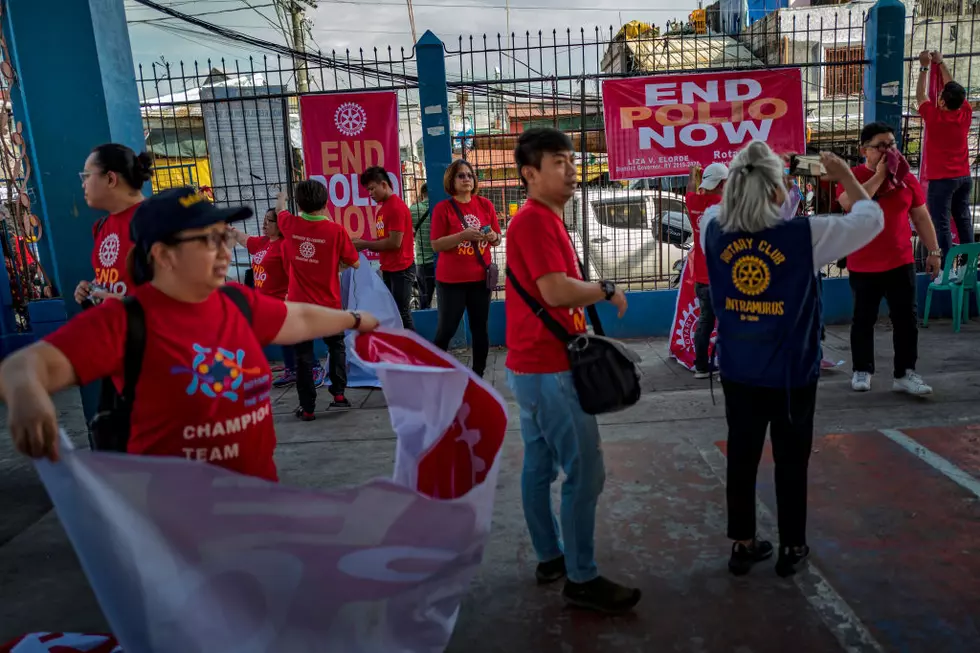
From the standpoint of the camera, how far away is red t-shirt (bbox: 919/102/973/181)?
6.93 meters

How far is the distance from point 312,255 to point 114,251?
2.02 metres

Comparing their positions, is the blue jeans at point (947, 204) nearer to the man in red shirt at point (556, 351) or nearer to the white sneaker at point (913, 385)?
the white sneaker at point (913, 385)

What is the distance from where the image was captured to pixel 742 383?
9.21ft

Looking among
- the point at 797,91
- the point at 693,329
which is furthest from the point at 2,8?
the point at 797,91

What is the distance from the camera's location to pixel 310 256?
527 cm

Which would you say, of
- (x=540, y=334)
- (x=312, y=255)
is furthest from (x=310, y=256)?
(x=540, y=334)

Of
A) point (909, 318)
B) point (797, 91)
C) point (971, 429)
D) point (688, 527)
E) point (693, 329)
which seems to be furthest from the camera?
point (797, 91)

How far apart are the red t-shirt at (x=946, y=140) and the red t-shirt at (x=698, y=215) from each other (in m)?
3.18

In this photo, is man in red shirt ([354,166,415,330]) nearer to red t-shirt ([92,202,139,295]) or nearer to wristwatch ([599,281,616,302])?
red t-shirt ([92,202,139,295])

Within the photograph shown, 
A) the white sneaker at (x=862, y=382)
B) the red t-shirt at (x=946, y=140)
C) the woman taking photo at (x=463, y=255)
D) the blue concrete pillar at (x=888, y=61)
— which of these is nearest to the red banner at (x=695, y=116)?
the blue concrete pillar at (x=888, y=61)

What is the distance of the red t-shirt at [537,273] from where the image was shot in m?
2.49

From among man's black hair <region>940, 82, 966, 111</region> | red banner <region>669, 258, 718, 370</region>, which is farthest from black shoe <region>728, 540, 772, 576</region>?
man's black hair <region>940, 82, 966, 111</region>

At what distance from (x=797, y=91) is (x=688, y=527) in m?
5.80

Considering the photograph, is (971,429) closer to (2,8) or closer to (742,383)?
(742,383)
